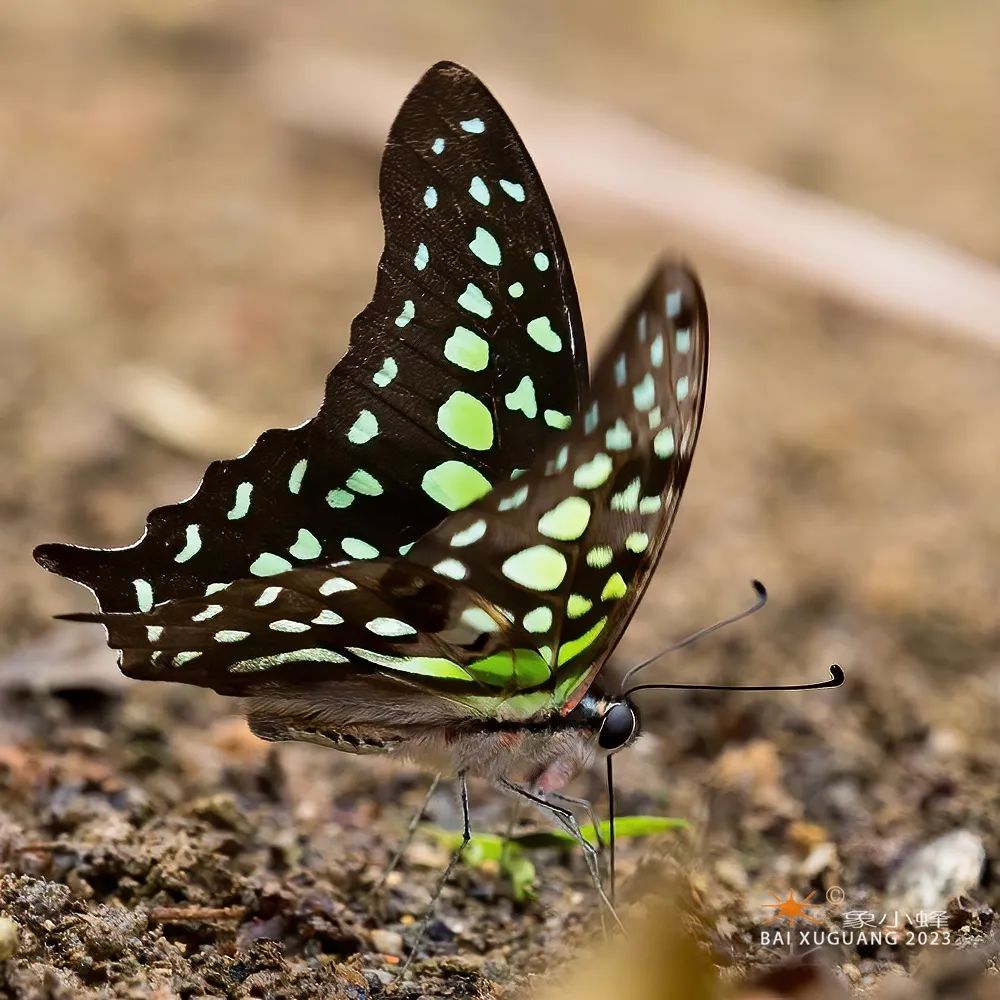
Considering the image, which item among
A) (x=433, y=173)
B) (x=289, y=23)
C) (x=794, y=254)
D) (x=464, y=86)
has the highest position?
(x=289, y=23)

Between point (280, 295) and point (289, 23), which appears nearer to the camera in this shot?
point (280, 295)

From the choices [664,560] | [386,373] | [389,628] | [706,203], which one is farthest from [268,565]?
[706,203]

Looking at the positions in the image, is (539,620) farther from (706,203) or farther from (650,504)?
(706,203)

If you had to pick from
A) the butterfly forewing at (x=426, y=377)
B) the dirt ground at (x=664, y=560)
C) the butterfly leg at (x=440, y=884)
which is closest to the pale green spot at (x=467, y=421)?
the butterfly forewing at (x=426, y=377)

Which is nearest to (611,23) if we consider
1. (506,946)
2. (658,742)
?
(658,742)

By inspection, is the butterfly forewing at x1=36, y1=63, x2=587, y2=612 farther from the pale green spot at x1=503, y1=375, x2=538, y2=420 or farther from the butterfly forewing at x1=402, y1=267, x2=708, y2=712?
the butterfly forewing at x1=402, y1=267, x2=708, y2=712

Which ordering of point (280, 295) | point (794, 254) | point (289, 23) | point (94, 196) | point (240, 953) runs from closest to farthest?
1. point (240, 953)
2. point (794, 254)
3. point (280, 295)
4. point (94, 196)
5. point (289, 23)

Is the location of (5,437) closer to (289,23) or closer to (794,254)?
Result: (794,254)
